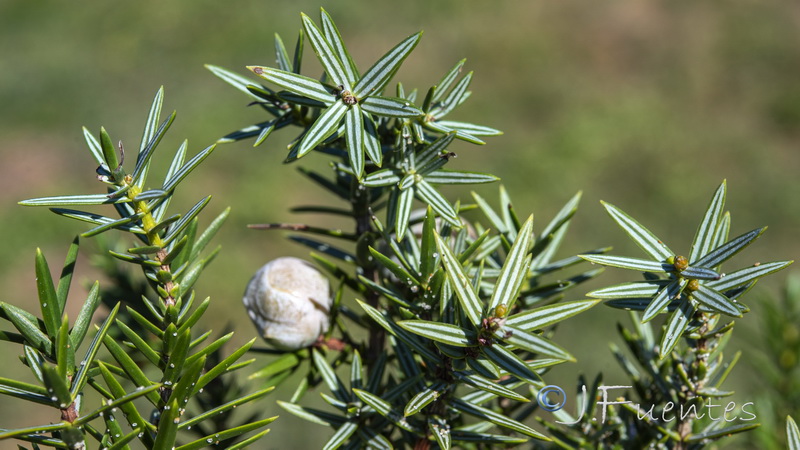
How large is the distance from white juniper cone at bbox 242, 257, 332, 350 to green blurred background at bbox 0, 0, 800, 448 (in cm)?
285

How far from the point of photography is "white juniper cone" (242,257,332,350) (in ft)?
2.68

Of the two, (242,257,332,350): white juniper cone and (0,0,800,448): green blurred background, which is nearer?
(242,257,332,350): white juniper cone

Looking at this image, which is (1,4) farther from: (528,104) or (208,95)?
(528,104)

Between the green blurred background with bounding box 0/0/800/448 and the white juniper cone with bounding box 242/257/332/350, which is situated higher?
the green blurred background with bounding box 0/0/800/448

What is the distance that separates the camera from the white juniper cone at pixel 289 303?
0.82 m

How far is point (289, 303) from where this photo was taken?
81 centimetres

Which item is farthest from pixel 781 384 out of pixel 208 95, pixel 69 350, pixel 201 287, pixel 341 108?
pixel 208 95

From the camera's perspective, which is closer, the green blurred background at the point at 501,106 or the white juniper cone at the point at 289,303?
the white juniper cone at the point at 289,303

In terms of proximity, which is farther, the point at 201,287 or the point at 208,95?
the point at 208,95

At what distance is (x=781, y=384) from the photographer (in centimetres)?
96

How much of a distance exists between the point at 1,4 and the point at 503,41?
4.64 metres

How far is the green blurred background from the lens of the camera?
168 inches

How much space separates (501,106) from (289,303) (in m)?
4.46

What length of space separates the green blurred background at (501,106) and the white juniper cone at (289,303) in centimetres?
285
